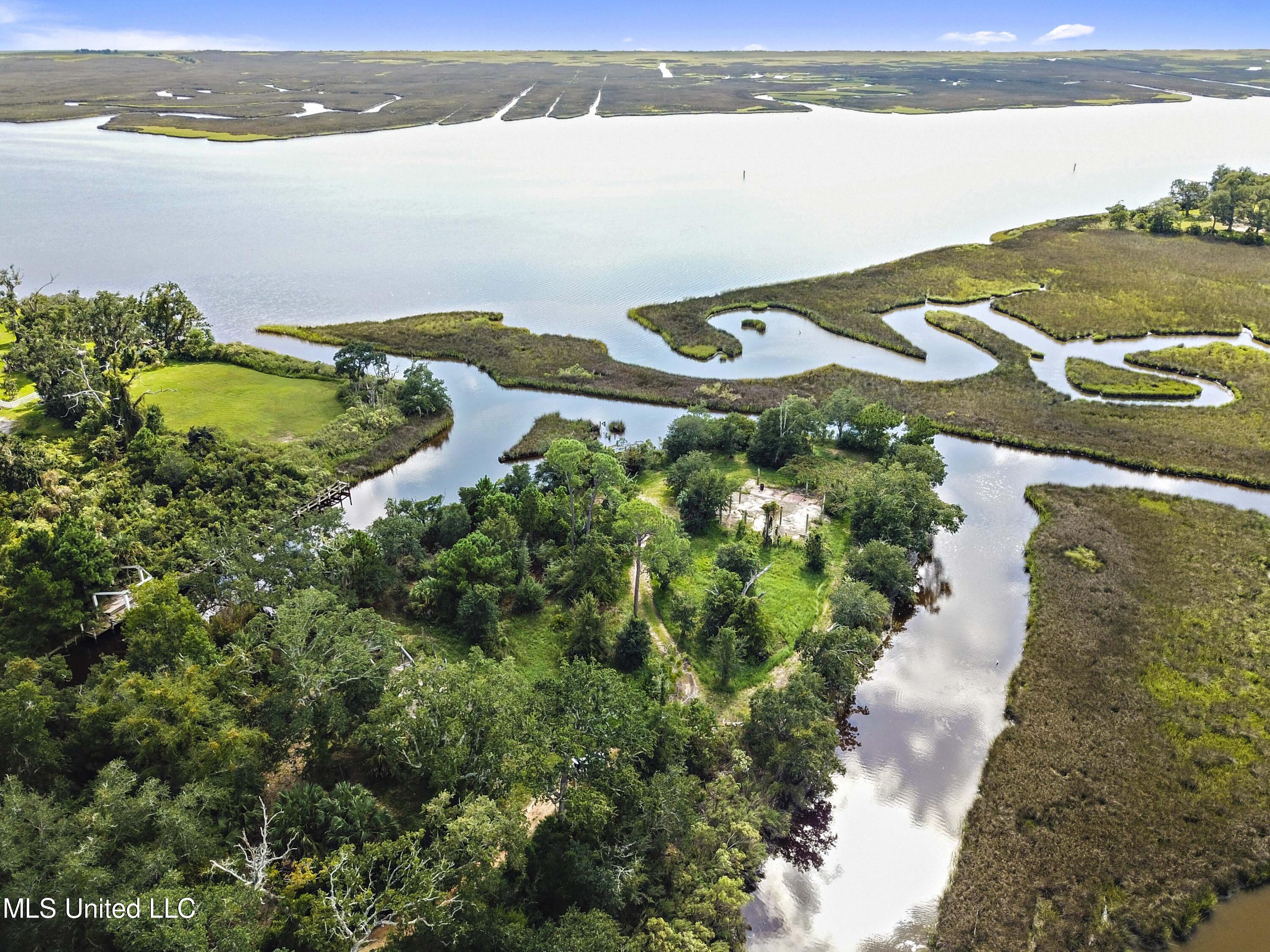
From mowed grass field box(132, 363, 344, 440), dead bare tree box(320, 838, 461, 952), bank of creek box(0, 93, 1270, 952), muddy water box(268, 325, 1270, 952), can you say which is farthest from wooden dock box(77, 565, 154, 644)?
dead bare tree box(320, 838, 461, 952)

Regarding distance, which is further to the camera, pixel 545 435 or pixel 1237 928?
pixel 545 435

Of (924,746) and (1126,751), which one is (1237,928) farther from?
(924,746)

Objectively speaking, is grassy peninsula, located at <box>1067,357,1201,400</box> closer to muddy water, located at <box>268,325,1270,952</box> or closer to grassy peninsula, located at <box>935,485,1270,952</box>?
muddy water, located at <box>268,325,1270,952</box>

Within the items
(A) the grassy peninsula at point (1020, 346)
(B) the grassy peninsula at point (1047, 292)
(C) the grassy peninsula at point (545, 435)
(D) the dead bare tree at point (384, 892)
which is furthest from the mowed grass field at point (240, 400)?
(D) the dead bare tree at point (384, 892)

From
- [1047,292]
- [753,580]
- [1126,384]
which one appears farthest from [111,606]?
[1047,292]

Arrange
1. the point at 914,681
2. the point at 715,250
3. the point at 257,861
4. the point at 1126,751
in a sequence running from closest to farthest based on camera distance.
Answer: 1. the point at 257,861
2. the point at 1126,751
3. the point at 914,681
4. the point at 715,250

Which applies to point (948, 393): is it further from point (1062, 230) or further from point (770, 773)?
point (1062, 230)

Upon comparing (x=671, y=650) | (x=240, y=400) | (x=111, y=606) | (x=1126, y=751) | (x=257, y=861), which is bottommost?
(x=1126, y=751)
